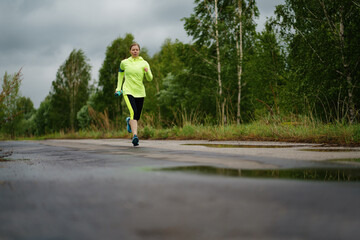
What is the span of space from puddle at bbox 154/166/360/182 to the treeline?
10.8ft

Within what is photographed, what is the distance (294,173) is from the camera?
89.4 inches

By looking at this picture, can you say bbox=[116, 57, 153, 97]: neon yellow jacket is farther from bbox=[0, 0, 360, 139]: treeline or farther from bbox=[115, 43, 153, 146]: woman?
bbox=[0, 0, 360, 139]: treeline

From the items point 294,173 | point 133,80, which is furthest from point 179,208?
point 133,80

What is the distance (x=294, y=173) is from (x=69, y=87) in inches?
1837

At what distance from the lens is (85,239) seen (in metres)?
1.03

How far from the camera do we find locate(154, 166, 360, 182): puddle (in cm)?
207

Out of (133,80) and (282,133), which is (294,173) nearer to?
(282,133)

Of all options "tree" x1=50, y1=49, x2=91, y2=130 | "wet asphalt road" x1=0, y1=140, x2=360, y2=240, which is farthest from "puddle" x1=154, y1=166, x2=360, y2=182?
"tree" x1=50, y1=49, x2=91, y2=130

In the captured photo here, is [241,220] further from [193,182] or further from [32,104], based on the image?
[32,104]

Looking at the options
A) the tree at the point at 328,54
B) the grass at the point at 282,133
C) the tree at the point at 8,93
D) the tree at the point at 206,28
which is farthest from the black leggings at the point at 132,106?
the tree at the point at 206,28

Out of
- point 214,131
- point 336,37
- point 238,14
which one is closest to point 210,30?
point 238,14

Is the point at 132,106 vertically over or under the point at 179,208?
over

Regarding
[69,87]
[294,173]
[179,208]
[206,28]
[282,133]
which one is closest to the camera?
[179,208]

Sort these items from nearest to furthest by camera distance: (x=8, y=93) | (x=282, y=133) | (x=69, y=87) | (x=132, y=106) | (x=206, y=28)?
1. (x=8, y=93)
2. (x=282, y=133)
3. (x=132, y=106)
4. (x=206, y=28)
5. (x=69, y=87)
